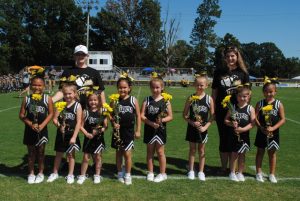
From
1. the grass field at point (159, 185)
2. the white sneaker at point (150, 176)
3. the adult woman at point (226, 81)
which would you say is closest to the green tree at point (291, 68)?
the grass field at point (159, 185)

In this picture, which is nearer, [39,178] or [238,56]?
[39,178]

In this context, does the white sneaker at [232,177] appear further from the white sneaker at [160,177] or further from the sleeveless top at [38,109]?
the sleeveless top at [38,109]

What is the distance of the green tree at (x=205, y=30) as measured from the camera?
77500mm

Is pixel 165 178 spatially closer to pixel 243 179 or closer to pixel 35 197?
pixel 243 179

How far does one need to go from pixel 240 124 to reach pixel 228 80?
79 cm

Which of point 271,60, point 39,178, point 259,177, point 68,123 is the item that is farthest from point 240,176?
point 271,60

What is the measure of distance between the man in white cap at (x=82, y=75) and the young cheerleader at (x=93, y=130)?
0.95 feet

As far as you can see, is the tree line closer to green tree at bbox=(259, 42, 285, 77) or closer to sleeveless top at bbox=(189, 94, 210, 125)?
green tree at bbox=(259, 42, 285, 77)

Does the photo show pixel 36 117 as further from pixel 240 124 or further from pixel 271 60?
pixel 271 60

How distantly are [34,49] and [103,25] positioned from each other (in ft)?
45.4

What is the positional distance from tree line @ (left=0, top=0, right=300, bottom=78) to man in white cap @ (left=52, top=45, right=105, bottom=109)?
60544 mm

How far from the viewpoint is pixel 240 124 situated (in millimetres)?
5852

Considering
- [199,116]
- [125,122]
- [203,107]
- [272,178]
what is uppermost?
[203,107]

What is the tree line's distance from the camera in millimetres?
67250
